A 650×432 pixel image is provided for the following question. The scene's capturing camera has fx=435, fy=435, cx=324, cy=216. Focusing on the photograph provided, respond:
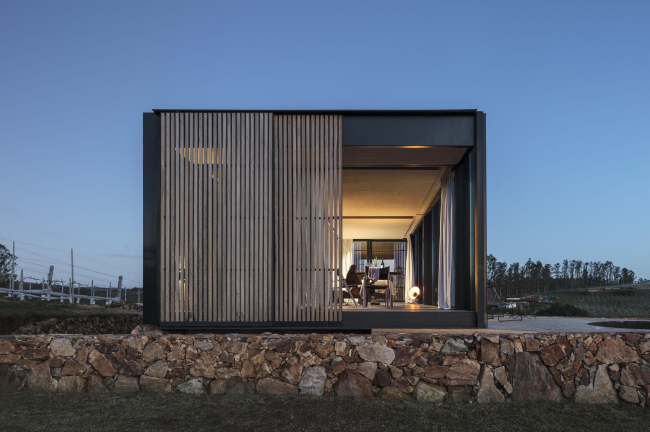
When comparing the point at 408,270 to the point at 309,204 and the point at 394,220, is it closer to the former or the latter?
the point at 394,220

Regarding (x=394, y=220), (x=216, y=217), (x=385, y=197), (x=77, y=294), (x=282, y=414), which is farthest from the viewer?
(x=77, y=294)

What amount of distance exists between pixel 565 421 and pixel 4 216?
2546 cm

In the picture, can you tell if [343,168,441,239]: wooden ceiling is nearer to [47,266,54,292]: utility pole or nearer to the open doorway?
the open doorway

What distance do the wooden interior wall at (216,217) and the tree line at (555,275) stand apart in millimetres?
38732

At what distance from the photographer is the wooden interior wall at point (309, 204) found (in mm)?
6008

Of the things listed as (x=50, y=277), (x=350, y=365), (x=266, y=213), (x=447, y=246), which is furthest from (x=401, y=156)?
(x=50, y=277)

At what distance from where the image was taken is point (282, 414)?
395 centimetres

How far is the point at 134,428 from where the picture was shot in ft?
11.7

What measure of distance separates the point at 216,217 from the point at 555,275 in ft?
151

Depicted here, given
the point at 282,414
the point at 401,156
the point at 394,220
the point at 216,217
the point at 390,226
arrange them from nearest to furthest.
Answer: the point at 282,414 → the point at 216,217 → the point at 401,156 → the point at 394,220 → the point at 390,226

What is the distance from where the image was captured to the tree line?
137 feet

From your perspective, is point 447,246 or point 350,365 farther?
point 447,246

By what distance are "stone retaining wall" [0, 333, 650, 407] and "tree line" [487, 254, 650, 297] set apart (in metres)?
38.5

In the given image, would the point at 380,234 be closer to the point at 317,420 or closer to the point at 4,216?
the point at 317,420
